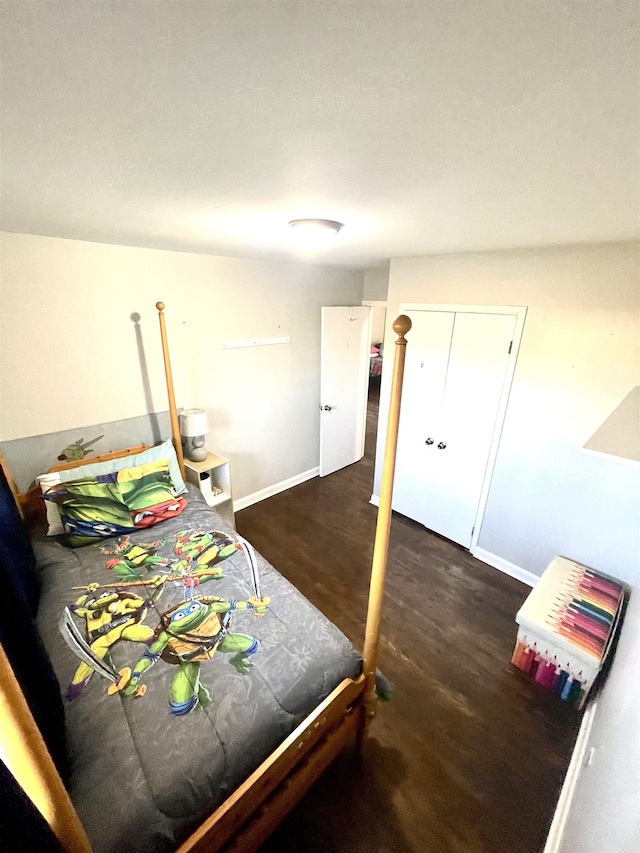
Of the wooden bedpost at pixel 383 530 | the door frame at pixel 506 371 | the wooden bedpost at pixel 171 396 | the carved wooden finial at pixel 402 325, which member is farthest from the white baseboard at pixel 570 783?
the wooden bedpost at pixel 171 396

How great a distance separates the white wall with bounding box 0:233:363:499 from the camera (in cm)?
208

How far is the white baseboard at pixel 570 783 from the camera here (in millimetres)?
1336

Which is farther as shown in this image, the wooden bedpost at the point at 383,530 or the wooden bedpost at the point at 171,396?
the wooden bedpost at the point at 171,396

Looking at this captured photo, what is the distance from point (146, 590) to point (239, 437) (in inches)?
67.7

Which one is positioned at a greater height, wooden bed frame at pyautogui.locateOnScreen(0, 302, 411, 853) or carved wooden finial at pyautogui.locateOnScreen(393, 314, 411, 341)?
carved wooden finial at pyautogui.locateOnScreen(393, 314, 411, 341)

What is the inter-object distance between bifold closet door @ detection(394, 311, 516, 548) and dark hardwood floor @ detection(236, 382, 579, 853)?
40 cm

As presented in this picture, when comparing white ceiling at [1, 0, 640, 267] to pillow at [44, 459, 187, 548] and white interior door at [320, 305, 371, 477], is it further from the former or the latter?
white interior door at [320, 305, 371, 477]

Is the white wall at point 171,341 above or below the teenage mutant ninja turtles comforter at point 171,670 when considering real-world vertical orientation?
above

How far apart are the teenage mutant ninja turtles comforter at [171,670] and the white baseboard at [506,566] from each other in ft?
5.69

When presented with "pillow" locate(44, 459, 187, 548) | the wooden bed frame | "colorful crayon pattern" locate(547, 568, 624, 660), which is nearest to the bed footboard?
the wooden bed frame

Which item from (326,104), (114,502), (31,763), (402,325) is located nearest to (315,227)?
(402,325)

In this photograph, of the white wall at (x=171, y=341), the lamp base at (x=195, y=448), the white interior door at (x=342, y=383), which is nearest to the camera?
the white wall at (x=171, y=341)

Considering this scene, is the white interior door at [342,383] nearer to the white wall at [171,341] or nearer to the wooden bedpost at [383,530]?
the white wall at [171,341]

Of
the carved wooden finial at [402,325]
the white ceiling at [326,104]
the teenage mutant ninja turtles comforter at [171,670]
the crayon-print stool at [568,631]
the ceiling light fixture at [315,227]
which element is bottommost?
the crayon-print stool at [568,631]
